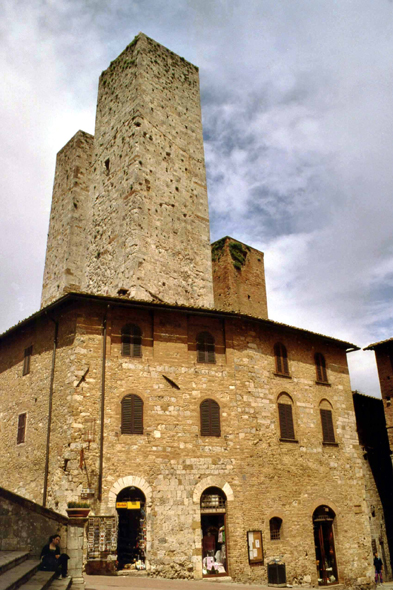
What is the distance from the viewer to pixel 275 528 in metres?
18.1

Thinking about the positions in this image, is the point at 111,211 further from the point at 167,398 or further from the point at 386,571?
the point at 386,571

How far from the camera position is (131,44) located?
26.1 m

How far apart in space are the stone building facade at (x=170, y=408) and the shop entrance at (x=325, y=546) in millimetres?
67

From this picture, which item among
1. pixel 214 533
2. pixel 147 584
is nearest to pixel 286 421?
pixel 214 533

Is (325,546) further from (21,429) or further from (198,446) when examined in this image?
(21,429)

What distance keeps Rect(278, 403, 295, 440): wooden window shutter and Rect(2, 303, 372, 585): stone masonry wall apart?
10.3 inches

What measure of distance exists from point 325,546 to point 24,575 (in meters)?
13.5

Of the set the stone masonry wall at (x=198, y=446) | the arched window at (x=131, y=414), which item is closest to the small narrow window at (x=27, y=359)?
the stone masonry wall at (x=198, y=446)

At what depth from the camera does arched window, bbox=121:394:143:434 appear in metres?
16.8

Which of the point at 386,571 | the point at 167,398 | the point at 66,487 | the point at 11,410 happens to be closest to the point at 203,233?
the point at 167,398

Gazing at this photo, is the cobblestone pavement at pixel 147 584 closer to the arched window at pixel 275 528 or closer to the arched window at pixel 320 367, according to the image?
the arched window at pixel 275 528

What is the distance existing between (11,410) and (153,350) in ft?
20.4

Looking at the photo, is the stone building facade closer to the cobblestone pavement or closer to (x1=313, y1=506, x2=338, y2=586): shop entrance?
(x1=313, y1=506, x2=338, y2=586): shop entrance

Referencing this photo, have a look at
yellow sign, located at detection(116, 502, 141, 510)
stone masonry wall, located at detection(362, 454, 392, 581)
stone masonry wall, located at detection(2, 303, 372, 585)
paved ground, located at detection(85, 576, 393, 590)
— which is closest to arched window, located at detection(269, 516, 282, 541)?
stone masonry wall, located at detection(2, 303, 372, 585)
